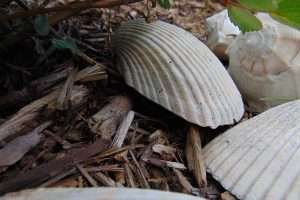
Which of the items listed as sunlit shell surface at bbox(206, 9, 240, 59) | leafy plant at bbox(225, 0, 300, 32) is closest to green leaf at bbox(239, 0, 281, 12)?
leafy plant at bbox(225, 0, 300, 32)

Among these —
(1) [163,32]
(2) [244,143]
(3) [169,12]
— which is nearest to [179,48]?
(1) [163,32]

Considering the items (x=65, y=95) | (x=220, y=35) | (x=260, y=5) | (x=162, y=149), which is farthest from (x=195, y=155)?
(x=220, y=35)

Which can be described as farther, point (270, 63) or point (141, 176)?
point (270, 63)

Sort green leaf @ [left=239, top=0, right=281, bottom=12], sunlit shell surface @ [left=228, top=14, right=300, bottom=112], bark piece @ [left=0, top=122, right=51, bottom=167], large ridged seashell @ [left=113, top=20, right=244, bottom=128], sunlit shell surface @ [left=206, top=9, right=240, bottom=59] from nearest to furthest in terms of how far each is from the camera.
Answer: green leaf @ [left=239, top=0, right=281, bottom=12] → bark piece @ [left=0, top=122, right=51, bottom=167] → large ridged seashell @ [left=113, top=20, right=244, bottom=128] → sunlit shell surface @ [left=228, top=14, right=300, bottom=112] → sunlit shell surface @ [left=206, top=9, right=240, bottom=59]

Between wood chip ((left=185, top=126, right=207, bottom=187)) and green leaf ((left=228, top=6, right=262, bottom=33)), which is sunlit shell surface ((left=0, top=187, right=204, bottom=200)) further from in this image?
green leaf ((left=228, top=6, right=262, bottom=33))

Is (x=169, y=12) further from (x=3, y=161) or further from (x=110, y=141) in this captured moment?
(x=3, y=161)

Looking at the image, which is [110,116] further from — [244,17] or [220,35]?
[220,35]

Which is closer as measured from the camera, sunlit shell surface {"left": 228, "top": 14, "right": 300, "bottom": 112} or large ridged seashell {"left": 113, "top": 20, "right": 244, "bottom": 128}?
large ridged seashell {"left": 113, "top": 20, "right": 244, "bottom": 128}
